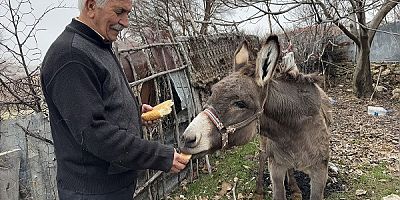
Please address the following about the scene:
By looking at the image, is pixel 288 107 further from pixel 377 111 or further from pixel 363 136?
pixel 377 111

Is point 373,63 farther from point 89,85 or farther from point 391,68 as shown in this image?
point 89,85

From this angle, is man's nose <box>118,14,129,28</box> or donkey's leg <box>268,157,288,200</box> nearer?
man's nose <box>118,14,129,28</box>

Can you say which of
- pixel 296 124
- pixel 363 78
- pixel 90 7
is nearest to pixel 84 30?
pixel 90 7

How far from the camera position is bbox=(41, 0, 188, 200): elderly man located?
1.71 m

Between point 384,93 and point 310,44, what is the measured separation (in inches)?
108

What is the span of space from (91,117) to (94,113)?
0.02 meters

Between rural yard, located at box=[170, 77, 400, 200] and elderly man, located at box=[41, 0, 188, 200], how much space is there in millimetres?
3099

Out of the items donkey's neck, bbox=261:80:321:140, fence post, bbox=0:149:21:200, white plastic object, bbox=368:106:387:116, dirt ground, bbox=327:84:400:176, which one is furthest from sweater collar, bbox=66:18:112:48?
white plastic object, bbox=368:106:387:116

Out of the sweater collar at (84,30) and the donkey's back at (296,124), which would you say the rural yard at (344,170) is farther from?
the sweater collar at (84,30)

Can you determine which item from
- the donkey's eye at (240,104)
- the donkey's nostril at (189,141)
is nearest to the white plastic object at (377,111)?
the donkey's eye at (240,104)

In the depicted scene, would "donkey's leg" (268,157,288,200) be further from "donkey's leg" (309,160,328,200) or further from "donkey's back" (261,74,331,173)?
"donkey's leg" (309,160,328,200)

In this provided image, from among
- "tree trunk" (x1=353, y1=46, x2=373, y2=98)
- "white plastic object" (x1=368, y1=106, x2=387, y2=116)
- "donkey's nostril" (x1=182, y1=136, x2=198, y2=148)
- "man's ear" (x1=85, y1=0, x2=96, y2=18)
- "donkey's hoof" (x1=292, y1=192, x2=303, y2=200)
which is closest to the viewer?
"man's ear" (x1=85, y1=0, x2=96, y2=18)

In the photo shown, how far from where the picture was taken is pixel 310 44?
12766 millimetres

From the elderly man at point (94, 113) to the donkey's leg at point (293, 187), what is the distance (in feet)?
9.76
